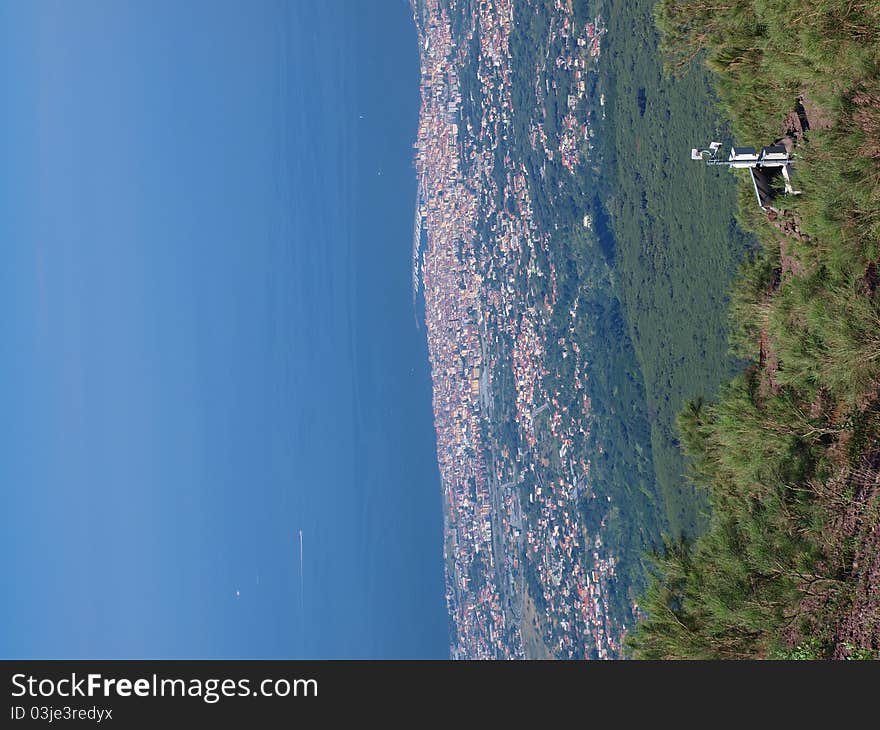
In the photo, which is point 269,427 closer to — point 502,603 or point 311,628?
point 311,628

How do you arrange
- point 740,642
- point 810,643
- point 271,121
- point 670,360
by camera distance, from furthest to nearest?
point 271,121 < point 670,360 < point 740,642 < point 810,643

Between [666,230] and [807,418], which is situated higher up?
[666,230]

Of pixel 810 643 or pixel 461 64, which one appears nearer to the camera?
pixel 810 643

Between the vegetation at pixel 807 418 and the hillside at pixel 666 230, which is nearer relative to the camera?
the vegetation at pixel 807 418

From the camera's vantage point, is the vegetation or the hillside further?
the hillside

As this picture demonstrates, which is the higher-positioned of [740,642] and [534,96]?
[534,96]

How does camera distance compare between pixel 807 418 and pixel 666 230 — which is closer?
pixel 807 418
